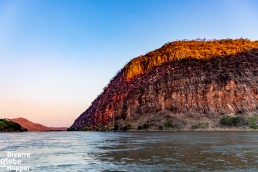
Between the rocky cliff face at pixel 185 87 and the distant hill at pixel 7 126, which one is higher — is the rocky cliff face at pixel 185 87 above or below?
above

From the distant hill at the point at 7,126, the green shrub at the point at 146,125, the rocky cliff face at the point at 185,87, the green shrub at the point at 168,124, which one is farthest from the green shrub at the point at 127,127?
the distant hill at the point at 7,126

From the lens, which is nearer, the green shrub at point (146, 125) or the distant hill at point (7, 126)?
the green shrub at point (146, 125)

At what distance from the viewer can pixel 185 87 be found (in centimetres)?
13250

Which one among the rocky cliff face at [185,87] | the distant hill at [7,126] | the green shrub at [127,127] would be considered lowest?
the green shrub at [127,127]

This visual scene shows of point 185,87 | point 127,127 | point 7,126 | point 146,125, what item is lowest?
point 127,127

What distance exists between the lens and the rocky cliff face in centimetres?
12469

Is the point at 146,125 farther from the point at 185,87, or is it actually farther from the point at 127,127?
the point at 185,87

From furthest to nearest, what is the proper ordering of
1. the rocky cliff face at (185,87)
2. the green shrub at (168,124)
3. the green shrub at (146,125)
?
the rocky cliff face at (185,87)
the green shrub at (146,125)
the green shrub at (168,124)

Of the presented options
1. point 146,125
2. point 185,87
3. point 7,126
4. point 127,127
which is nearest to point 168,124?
point 146,125

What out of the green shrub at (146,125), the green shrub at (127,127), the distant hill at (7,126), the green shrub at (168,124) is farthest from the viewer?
the distant hill at (7,126)

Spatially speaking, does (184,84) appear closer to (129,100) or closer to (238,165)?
(129,100)

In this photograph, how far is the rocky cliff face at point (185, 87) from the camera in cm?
12469

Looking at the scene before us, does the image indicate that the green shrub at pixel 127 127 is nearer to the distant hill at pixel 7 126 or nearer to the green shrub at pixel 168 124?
→ the green shrub at pixel 168 124

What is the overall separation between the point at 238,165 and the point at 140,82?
128m
